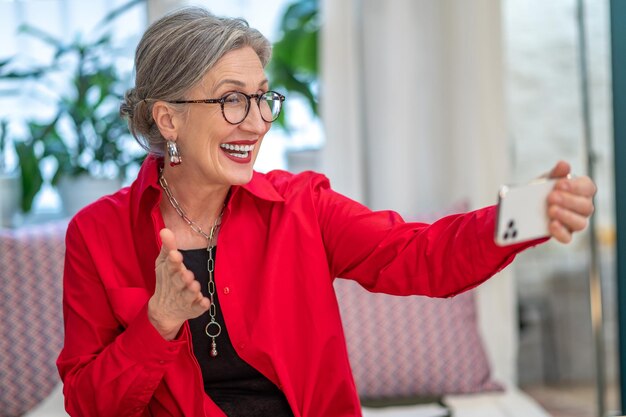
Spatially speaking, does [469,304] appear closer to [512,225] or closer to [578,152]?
[578,152]

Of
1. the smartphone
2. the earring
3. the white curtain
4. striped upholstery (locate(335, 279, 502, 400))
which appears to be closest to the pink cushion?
striped upholstery (locate(335, 279, 502, 400))

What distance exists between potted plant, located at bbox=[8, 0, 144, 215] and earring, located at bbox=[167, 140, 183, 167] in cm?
143

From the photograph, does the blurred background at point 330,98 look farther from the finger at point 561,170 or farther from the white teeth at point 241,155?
the finger at point 561,170

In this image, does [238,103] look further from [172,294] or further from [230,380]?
[230,380]

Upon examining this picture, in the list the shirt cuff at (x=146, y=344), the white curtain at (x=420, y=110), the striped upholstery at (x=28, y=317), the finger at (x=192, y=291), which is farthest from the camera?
the white curtain at (x=420, y=110)

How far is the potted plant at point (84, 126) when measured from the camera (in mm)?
3146

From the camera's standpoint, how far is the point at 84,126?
3.22 metres

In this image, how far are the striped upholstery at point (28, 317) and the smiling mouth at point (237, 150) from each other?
122 cm

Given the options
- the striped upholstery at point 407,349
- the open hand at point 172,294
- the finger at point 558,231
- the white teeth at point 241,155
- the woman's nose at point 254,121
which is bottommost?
the striped upholstery at point 407,349

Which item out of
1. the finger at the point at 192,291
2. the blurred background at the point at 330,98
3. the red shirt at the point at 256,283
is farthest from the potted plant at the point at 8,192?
the finger at the point at 192,291

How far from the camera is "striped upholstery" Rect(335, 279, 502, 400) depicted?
2752 mm

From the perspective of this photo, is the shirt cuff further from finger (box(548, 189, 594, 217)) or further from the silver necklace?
finger (box(548, 189, 594, 217))

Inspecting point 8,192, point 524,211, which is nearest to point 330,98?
point 8,192

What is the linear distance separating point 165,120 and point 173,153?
7cm
